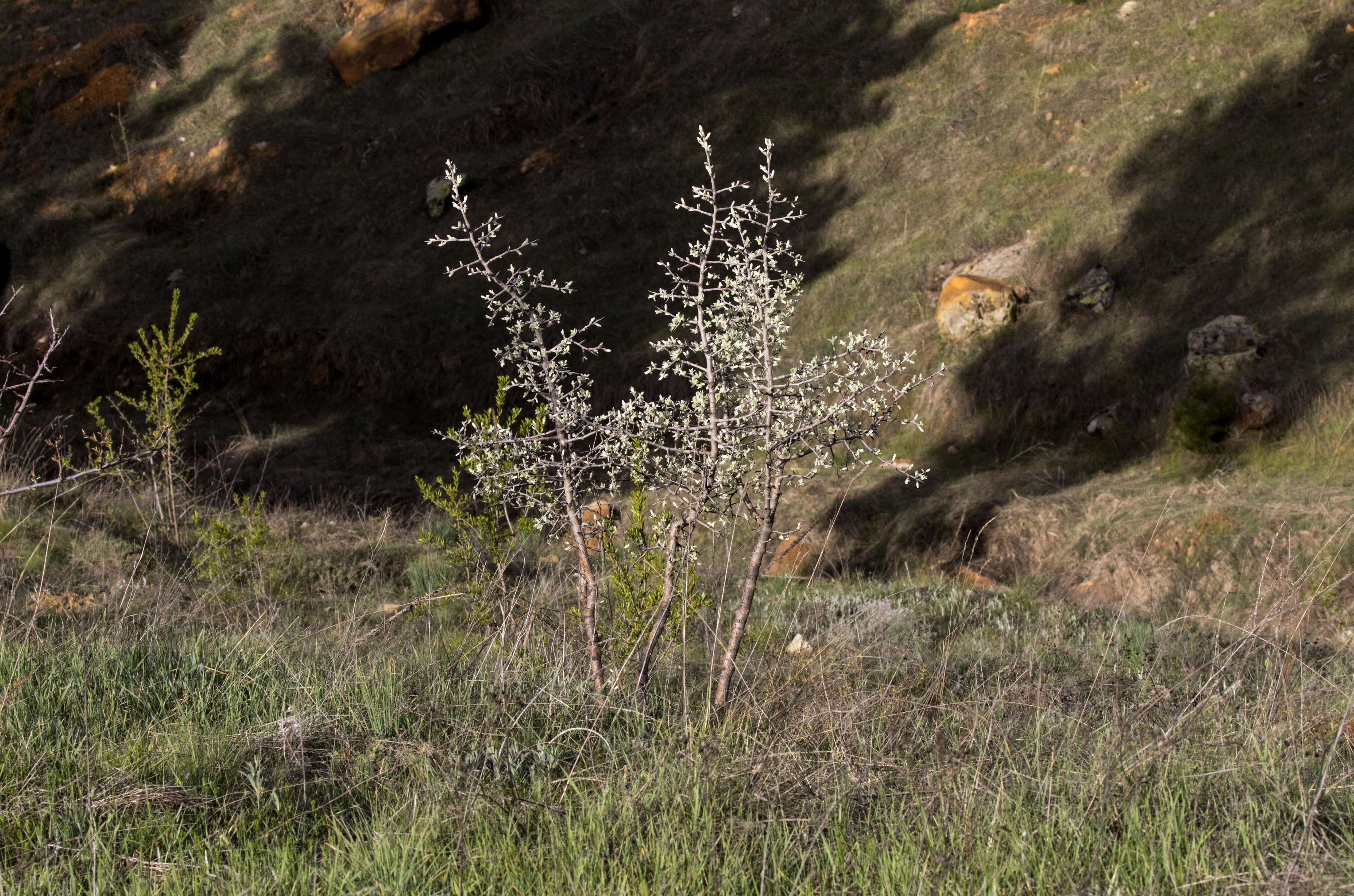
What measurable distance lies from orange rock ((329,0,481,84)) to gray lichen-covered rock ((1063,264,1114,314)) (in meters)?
15.1

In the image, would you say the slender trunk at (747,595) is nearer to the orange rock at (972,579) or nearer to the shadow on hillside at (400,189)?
the orange rock at (972,579)

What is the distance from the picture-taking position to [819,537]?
853 cm

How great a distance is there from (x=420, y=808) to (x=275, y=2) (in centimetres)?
2594

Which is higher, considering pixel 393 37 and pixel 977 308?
pixel 393 37

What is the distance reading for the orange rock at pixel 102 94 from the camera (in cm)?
2148

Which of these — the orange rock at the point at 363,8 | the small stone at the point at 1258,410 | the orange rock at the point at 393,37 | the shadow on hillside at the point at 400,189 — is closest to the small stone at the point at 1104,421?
the small stone at the point at 1258,410

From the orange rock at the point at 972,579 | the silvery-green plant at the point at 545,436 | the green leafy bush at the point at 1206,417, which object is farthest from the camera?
the green leafy bush at the point at 1206,417

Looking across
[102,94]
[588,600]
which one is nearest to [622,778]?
[588,600]

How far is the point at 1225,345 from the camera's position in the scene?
8.84 metres

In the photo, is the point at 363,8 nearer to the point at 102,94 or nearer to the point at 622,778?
the point at 102,94

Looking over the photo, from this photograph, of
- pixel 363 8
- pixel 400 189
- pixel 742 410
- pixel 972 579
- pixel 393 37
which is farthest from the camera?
pixel 363 8

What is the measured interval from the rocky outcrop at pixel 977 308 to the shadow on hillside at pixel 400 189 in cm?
298

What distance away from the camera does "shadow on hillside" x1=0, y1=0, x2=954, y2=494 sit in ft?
46.3

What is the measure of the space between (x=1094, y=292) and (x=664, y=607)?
9196mm
